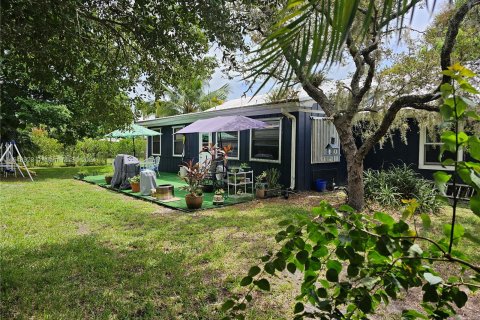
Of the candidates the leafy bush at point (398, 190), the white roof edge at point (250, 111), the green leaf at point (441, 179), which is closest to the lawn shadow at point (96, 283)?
the green leaf at point (441, 179)

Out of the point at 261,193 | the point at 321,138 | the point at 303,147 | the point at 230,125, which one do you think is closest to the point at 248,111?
the point at 230,125

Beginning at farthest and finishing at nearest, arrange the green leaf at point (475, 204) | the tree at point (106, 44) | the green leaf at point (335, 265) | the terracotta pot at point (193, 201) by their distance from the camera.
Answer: the terracotta pot at point (193, 201) → the tree at point (106, 44) → the green leaf at point (335, 265) → the green leaf at point (475, 204)

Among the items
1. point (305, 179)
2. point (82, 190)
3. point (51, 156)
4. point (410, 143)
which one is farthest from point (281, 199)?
point (51, 156)

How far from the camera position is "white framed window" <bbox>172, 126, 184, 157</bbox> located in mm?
13648

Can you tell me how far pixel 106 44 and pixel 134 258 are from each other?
3.00m

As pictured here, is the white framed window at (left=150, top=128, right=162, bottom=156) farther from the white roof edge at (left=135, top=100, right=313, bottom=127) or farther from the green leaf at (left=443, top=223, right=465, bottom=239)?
the green leaf at (left=443, top=223, right=465, bottom=239)

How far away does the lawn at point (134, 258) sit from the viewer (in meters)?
2.84

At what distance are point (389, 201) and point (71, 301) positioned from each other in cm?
632

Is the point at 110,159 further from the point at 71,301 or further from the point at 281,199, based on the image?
the point at 71,301

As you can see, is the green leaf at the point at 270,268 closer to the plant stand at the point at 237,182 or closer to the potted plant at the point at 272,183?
the plant stand at the point at 237,182

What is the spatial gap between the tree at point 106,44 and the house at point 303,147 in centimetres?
425

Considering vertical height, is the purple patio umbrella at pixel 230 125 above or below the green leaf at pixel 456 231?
above

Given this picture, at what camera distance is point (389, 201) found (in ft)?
22.5

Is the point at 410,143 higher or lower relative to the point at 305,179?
higher
